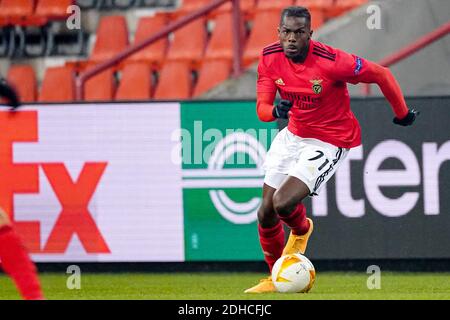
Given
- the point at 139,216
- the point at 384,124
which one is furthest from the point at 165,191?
the point at 384,124

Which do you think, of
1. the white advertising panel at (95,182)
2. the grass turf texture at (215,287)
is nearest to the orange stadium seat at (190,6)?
the white advertising panel at (95,182)

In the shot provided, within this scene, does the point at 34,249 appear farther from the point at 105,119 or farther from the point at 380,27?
the point at 380,27

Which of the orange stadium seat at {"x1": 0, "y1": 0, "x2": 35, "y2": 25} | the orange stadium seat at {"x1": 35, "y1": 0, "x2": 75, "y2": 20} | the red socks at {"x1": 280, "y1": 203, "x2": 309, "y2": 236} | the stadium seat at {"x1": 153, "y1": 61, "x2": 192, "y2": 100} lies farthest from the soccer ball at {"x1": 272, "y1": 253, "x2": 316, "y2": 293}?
the orange stadium seat at {"x1": 0, "y1": 0, "x2": 35, "y2": 25}

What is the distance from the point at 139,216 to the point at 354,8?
3317 millimetres

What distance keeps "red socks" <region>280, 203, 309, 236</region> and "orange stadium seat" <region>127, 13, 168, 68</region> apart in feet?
16.3

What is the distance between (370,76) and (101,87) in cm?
544

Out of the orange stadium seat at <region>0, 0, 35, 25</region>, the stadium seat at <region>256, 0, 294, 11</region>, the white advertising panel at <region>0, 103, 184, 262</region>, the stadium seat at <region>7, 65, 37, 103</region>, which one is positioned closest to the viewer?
the white advertising panel at <region>0, 103, 184, 262</region>

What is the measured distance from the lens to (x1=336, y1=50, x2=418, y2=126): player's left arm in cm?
785

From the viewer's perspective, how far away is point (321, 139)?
814cm

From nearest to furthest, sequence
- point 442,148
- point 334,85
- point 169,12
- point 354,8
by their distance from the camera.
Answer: point 334,85, point 442,148, point 354,8, point 169,12

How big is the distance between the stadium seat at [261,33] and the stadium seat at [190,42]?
0.67m

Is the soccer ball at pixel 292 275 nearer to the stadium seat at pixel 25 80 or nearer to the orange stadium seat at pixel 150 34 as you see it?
the orange stadium seat at pixel 150 34

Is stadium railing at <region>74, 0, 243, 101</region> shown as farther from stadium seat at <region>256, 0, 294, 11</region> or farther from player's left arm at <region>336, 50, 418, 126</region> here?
player's left arm at <region>336, 50, 418, 126</region>

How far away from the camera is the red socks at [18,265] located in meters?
6.50
